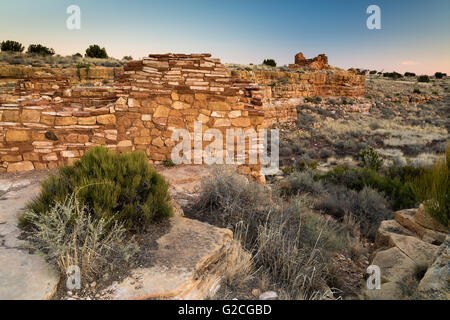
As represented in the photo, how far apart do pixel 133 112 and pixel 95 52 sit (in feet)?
88.2

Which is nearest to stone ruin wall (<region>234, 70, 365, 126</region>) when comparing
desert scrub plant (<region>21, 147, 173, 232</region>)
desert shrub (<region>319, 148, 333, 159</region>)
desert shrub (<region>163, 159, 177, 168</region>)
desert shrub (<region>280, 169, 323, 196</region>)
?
desert shrub (<region>319, 148, 333, 159</region>)

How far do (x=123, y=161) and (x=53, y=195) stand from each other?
72 centimetres

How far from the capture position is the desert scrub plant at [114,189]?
233 centimetres

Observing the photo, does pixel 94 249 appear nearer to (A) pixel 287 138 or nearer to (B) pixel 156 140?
(B) pixel 156 140

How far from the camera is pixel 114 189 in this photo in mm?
2439

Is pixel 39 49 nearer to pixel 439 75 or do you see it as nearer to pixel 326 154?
pixel 326 154

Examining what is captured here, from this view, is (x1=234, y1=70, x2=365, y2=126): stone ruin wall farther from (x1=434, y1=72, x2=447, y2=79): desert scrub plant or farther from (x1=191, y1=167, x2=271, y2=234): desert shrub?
(x1=434, y1=72, x2=447, y2=79): desert scrub plant

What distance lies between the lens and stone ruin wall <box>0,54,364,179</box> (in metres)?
4.72

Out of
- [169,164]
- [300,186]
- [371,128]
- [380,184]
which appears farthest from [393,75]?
[169,164]

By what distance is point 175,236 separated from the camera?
248cm

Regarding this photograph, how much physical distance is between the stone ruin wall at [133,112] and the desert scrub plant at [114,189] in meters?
2.33

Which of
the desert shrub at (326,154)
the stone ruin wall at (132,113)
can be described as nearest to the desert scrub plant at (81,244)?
the stone ruin wall at (132,113)

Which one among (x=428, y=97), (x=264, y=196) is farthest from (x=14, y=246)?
(x=428, y=97)

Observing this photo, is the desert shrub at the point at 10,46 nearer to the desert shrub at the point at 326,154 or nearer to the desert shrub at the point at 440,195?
the desert shrub at the point at 326,154
